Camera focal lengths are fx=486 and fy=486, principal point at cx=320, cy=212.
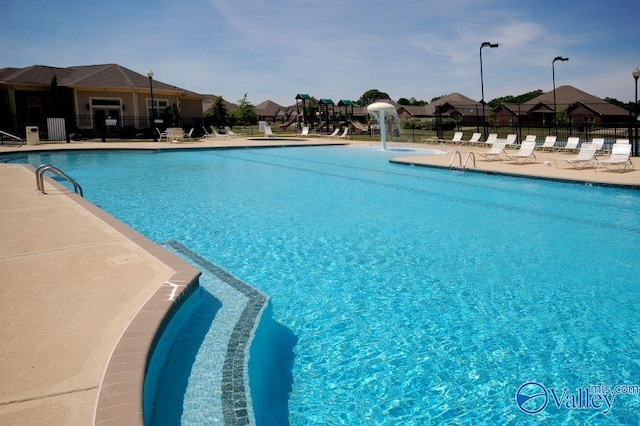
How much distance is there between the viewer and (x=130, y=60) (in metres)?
35.3

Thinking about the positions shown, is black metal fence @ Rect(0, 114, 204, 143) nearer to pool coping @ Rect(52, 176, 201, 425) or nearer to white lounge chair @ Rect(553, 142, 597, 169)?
white lounge chair @ Rect(553, 142, 597, 169)

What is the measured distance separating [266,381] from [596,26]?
32.5 metres

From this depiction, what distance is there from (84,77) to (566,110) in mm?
48472

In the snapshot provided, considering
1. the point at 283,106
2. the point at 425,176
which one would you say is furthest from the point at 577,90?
the point at 425,176

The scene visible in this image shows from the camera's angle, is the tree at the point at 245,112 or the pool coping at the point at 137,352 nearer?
the pool coping at the point at 137,352

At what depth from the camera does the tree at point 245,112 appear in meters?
62.6

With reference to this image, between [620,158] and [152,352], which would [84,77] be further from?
[152,352]

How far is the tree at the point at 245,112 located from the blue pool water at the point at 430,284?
5101 cm

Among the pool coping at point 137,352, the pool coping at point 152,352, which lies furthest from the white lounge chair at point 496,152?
the pool coping at point 137,352

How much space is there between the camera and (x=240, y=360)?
3484mm

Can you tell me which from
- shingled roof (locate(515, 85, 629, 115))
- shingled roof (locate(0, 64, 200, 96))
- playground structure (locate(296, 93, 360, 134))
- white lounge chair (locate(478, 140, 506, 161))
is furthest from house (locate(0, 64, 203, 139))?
shingled roof (locate(515, 85, 629, 115))

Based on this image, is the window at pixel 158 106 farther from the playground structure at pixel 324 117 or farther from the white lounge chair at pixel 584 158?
the white lounge chair at pixel 584 158

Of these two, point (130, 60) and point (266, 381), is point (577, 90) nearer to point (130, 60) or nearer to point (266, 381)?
point (130, 60)

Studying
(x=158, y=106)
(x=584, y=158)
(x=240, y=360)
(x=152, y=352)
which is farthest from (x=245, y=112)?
(x=152, y=352)
